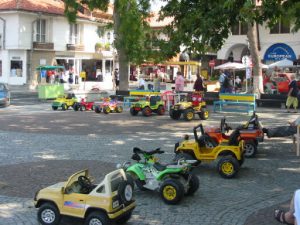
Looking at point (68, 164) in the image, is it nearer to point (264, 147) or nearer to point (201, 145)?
point (201, 145)

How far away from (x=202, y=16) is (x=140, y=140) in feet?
14.9

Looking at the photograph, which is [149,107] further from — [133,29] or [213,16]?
[213,16]

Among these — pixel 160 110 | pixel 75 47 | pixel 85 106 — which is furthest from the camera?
pixel 75 47

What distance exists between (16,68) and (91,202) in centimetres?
3990

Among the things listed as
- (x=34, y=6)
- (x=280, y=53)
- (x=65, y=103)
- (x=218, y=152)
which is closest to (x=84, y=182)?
(x=218, y=152)

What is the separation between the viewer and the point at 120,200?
679 cm

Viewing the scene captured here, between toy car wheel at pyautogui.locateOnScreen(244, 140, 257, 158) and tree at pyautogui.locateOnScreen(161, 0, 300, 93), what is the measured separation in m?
2.37

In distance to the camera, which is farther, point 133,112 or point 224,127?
point 133,112

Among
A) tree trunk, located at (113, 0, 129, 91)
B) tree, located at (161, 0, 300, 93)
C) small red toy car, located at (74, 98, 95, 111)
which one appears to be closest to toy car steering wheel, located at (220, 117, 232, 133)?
tree, located at (161, 0, 300, 93)

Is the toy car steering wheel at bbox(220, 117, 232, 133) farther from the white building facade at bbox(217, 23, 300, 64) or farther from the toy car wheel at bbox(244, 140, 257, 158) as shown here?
the white building facade at bbox(217, 23, 300, 64)

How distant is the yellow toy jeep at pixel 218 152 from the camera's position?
32.0ft

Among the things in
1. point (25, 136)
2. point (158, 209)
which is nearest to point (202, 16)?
point (158, 209)

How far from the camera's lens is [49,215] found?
22.6 feet

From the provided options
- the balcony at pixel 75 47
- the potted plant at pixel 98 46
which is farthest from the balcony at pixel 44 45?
the potted plant at pixel 98 46
